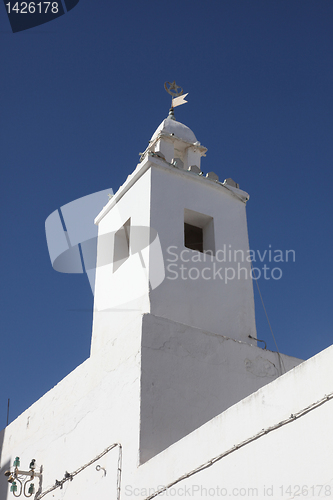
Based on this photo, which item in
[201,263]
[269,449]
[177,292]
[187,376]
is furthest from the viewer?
[201,263]

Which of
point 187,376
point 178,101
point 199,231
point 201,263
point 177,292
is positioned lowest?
point 187,376

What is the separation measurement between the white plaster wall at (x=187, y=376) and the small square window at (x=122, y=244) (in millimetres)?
2112

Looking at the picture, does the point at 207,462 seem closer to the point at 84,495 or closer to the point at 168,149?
the point at 84,495

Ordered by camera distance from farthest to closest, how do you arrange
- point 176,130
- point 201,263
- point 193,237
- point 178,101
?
point 178,101 → point 176,130 → point 193,237 → point 201,263

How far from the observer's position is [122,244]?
31.0 ft

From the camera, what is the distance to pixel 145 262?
8.18 m

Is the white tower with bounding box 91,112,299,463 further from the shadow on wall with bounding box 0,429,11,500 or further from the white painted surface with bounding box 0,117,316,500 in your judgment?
the shadow on wall with bounding box 0,429,11,500

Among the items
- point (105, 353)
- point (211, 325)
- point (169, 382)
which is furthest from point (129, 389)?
point (211, 325)

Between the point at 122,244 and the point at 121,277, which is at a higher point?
the point at 122,244

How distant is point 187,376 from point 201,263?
1.96 meters

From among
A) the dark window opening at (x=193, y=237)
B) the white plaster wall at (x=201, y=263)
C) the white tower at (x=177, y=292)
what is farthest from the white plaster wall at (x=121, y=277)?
the dark window opening at (x=193, y=237)

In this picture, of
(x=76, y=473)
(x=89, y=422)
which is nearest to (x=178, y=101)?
(x=89, y=422)

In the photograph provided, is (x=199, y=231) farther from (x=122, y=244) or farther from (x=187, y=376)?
(x=187, y=376)

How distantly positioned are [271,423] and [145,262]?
3.74m
